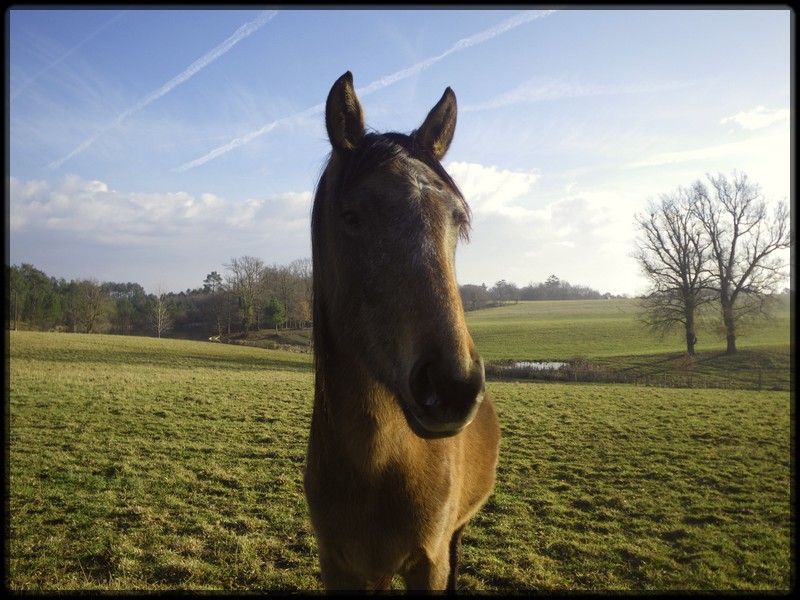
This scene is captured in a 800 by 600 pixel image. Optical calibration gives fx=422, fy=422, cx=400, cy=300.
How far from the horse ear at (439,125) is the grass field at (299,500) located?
4.83 m

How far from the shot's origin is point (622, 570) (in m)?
5.22

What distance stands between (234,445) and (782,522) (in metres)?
10.7

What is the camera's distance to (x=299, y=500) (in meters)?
7.15

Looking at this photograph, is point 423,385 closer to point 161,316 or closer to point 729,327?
point 729,327

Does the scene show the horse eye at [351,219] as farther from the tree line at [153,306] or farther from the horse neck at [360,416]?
the tree line at [153,306]

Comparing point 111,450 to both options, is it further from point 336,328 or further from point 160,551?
point 336,328

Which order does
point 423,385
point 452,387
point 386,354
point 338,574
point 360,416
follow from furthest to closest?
point 338,574 → point 360,416 → point 386,354 → point 423,385 → point 452,387

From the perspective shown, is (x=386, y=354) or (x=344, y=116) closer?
(x=386, y=354)

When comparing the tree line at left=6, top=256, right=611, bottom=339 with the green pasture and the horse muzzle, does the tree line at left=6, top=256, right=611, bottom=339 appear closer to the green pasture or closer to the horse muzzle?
the green pasture

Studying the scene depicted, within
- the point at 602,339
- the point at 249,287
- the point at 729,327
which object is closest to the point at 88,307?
the point at 249,287

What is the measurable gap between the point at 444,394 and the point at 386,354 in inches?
18.1

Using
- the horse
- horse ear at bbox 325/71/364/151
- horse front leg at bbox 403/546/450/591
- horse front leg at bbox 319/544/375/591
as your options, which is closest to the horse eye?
the horse

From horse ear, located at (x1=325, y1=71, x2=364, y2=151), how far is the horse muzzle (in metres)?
1.52

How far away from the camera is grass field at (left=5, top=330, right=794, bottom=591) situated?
5055 mm
